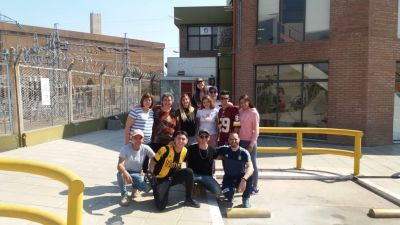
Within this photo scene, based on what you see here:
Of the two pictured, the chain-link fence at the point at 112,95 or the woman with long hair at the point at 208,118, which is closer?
A: the woman with long hair at the point at 208,118

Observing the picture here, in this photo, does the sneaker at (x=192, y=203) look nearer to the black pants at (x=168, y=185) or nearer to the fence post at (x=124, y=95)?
the black pants at (x=168, y=185)

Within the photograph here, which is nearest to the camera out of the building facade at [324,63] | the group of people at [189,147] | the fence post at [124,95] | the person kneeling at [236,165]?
the group of people at [189,147]

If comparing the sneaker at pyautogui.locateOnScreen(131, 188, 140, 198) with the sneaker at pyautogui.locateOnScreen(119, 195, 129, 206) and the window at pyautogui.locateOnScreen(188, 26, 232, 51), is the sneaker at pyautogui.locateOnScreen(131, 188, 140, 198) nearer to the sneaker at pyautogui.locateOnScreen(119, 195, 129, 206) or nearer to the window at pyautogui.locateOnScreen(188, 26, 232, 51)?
the sneaker at pyautogui.locateOnScreen(119, 195, 129, 206)

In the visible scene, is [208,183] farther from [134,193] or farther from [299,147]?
[299,147]

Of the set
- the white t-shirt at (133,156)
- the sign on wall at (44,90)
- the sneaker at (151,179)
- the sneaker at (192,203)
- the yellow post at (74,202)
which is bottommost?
the sneaker at (192,203)

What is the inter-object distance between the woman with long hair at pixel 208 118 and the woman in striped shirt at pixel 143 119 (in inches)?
31.0

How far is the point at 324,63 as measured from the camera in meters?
12.9

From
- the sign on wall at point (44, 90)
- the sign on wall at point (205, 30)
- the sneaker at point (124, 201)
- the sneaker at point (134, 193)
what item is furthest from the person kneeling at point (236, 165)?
the sign on wall at point (205, 30)

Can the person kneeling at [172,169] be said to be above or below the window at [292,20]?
below

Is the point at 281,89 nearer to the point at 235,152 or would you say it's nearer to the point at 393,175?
the point at 393,175

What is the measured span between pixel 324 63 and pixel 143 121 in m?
8.80

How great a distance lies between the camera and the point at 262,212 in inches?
216

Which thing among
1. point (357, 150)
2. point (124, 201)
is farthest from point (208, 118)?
point (357, 150)

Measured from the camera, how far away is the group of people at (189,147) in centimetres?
544
